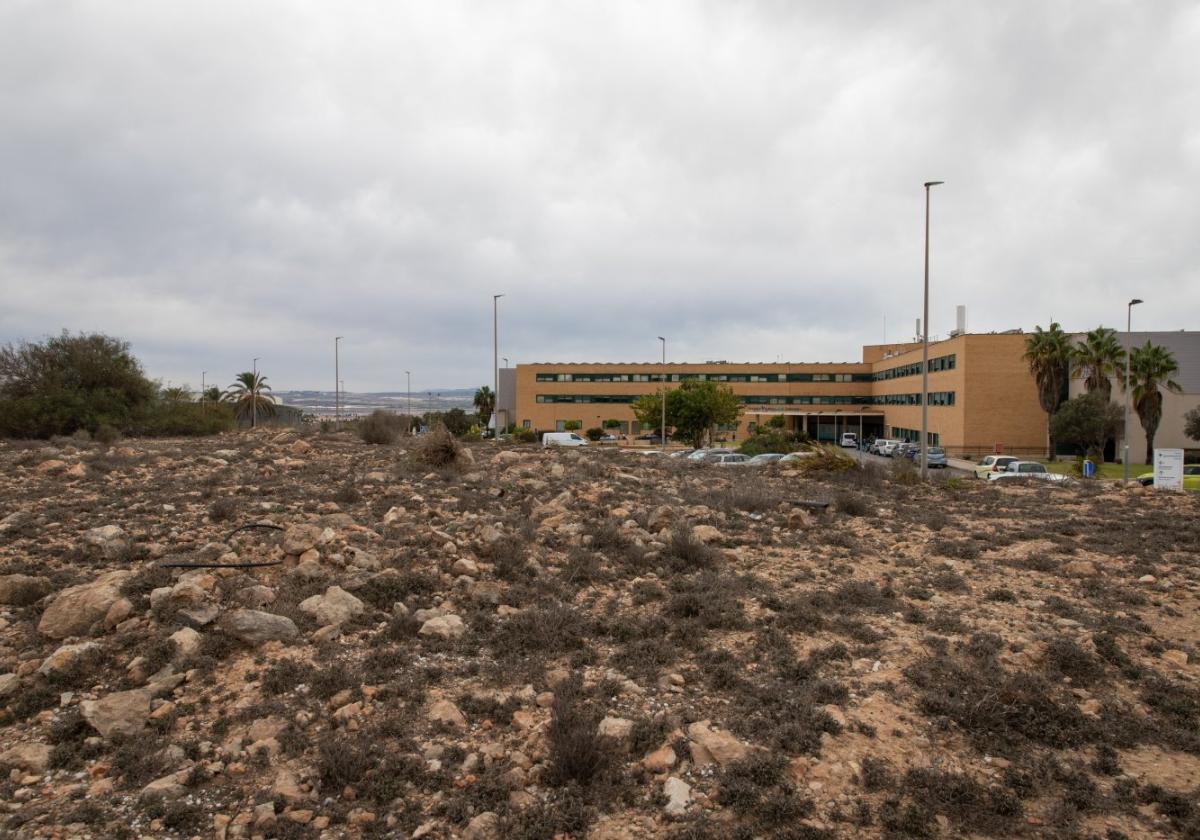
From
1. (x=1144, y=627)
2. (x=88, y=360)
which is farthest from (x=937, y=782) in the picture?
(x=88, y=360)

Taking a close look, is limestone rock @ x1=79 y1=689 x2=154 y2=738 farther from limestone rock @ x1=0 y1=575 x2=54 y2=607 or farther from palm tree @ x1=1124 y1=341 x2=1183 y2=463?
palm tree @ x1=1124 y1=341 x2=1183 y2=463

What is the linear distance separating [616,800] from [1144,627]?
6.65 m

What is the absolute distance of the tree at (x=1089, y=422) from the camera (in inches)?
1676

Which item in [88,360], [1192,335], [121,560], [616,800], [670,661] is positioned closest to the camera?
[616,800]

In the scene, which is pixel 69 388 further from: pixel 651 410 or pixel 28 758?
pixel 651 410

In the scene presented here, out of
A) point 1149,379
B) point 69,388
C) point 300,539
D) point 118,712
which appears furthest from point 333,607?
point 1149,379

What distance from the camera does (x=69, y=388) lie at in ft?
96.2

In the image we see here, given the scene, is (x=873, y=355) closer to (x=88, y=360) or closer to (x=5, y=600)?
(x=88, y=360)

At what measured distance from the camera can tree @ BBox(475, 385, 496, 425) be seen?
90438 millimetres

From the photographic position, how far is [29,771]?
4.66m

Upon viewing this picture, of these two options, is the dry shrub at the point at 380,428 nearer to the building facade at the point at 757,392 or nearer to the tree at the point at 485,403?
the building facade at the point at 757,392

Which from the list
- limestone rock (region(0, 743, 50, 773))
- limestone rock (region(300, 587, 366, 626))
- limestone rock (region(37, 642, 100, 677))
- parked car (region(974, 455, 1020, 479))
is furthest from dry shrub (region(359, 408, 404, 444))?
parked car (region(974, 455, 1020, 479))

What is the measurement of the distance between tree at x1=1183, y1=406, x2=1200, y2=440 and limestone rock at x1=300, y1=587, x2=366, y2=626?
54.6 meters

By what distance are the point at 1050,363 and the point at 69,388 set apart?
58.6 m
